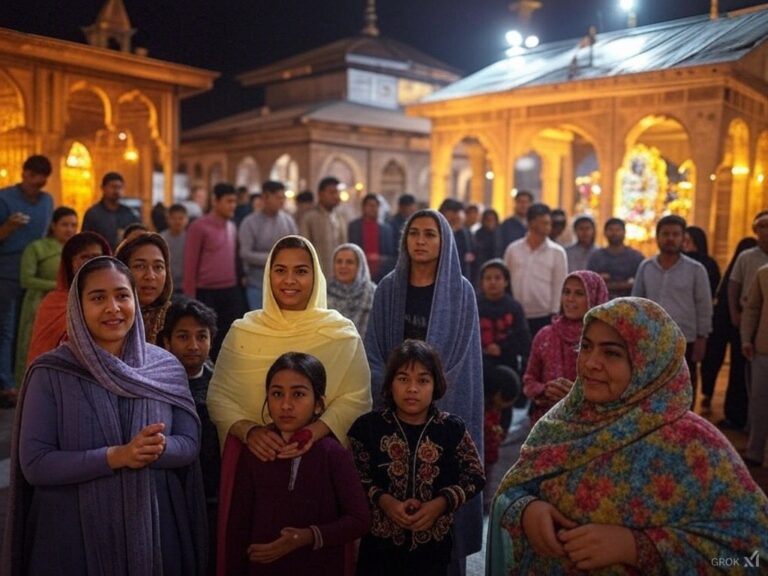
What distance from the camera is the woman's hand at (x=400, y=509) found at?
2529 millimetres

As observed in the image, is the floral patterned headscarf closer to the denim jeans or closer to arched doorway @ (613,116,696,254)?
the denim jeans

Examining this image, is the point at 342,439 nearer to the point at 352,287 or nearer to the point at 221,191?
the point at 352,287

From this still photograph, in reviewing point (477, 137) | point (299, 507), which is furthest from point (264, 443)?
→ point (477, 137)

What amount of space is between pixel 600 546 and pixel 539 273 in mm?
4405

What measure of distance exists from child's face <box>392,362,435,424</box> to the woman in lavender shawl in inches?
31.7

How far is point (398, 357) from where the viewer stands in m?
2.78

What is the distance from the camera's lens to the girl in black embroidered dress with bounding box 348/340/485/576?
2635 millimetres

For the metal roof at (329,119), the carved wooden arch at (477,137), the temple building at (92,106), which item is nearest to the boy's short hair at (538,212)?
the carved wooden arch at (477,137)

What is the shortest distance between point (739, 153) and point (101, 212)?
6.05 m

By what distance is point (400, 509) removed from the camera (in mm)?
2535

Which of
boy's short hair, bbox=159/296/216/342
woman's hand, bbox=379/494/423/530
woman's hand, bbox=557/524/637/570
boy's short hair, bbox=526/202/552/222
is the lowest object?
woman's hand, bbox=379/494/423/530

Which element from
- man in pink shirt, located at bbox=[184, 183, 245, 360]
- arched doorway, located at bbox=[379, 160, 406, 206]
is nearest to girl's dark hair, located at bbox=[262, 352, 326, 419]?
man in pink shirt, located at bbox=[184, 183, 245, 360]

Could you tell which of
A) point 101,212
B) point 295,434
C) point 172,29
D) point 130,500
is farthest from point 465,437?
point 172,29

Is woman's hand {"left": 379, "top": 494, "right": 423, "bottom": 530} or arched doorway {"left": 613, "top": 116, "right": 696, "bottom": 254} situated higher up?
arched doorway {"left": 613, "top": 116, "right": 696, "bottom": 254}
